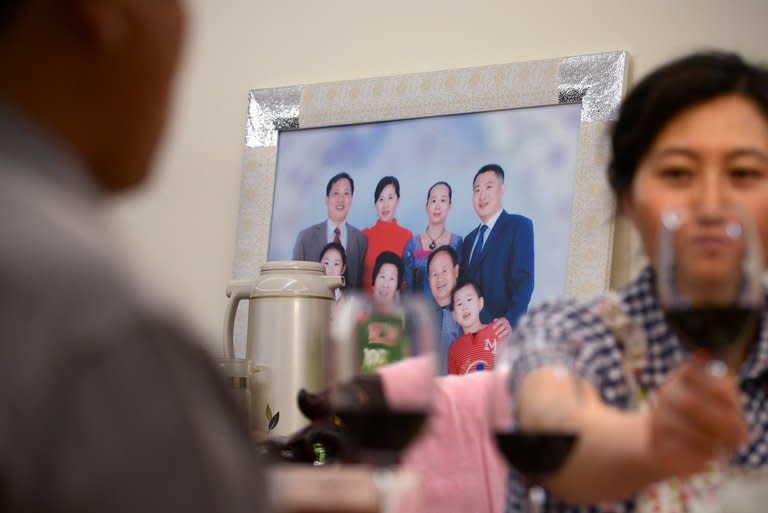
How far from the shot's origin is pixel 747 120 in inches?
38.9

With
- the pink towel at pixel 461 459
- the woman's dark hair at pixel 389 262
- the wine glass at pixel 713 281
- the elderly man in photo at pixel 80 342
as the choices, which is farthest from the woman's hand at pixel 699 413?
the woman's dark hair at pixel 389 262

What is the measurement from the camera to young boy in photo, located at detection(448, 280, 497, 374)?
6.73ft

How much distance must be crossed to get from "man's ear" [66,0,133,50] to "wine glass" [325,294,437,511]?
31 cm

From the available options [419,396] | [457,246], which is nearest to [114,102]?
[419,396]

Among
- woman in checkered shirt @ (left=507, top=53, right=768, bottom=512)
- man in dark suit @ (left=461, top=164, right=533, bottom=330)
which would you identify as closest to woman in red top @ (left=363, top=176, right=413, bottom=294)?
man in dark suit @ (left=461, top=164, right=533, bottom=330)

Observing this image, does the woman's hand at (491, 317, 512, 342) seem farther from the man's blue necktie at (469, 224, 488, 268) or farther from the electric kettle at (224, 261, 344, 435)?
the electric kettle at (224, 261, 344, 435)

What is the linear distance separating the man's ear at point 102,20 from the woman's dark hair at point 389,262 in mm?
1802

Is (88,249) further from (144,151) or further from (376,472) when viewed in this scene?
(376,472)

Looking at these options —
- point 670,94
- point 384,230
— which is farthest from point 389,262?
point 670,94

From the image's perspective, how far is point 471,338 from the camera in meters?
2.07

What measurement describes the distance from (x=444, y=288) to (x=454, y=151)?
0.27m

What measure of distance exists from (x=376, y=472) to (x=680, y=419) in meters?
0.18

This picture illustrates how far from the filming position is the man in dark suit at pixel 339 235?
226cm

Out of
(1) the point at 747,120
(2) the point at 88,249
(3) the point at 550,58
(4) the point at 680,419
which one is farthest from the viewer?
(3) the point at 550,58
